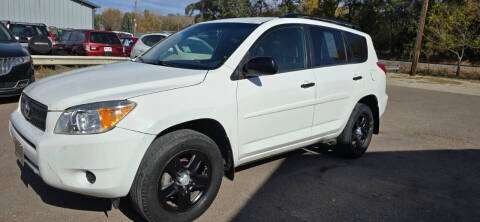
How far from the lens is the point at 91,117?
2520 millimetres

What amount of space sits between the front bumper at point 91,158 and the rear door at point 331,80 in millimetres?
2017

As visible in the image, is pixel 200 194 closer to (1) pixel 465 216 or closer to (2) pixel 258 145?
(2) pixel 258 145

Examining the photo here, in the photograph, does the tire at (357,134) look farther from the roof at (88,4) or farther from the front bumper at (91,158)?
the roof at (88,4)

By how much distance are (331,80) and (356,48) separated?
37.0 inches

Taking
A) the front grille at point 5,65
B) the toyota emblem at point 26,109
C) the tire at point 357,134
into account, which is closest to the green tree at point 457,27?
the tire at point 357,134

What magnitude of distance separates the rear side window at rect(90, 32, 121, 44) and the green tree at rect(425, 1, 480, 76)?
61.0ft

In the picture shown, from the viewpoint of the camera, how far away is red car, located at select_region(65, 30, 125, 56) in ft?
47.8

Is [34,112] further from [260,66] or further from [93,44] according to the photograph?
[93,44]

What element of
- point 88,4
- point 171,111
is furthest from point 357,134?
point 88,4

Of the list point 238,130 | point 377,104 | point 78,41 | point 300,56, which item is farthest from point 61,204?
point 78,41

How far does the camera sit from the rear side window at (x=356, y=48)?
4605mm

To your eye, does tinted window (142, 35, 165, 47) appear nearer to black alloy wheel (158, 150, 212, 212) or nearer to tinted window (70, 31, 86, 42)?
black alloy wheel (158, 150, 212, 212)

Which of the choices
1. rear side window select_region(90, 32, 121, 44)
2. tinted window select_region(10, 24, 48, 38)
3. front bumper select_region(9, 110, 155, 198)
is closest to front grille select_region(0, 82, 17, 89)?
front bumper select_region(9, 110, 155, 198)

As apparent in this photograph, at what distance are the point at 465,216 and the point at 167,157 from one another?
8.82ft
